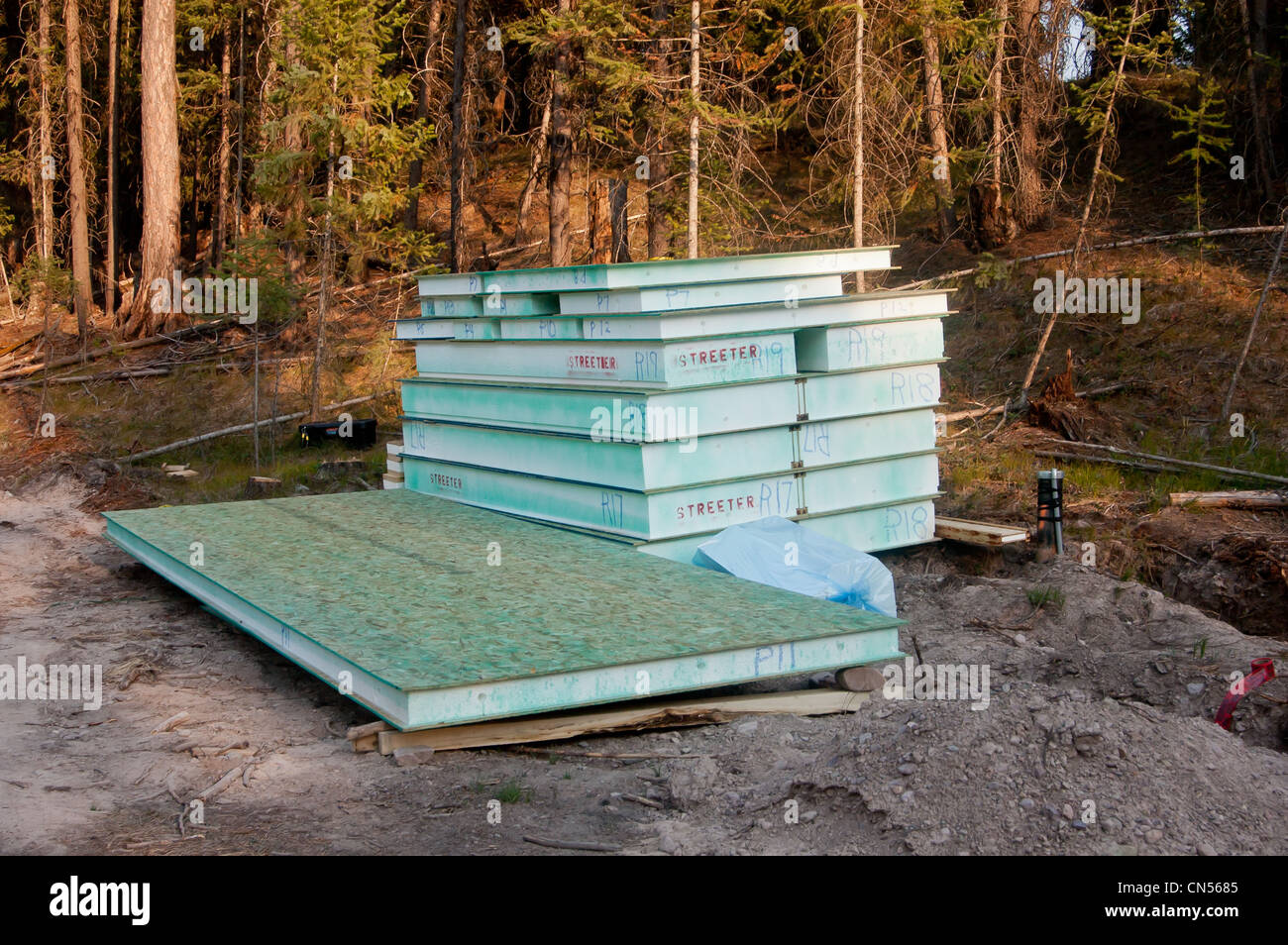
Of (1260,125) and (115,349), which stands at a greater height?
(1260,125)

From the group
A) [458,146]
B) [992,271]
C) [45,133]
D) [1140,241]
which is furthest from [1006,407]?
[45,133]

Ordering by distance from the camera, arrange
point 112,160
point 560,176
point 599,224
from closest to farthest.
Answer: point 560,176
point 599,224
point 112,160

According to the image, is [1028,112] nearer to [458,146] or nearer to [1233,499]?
[1233,499]

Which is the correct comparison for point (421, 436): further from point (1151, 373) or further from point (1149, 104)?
point (1149, 104)

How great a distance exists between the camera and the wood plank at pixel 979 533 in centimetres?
1062

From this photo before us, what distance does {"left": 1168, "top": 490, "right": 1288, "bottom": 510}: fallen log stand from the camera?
37.4 ft

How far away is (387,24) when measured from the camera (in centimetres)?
1923

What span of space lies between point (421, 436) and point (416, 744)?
7.12m

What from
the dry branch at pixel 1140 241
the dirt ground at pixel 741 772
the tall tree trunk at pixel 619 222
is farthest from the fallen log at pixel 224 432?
the dirt ground at pixel 741 772

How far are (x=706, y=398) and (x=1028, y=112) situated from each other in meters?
10.4

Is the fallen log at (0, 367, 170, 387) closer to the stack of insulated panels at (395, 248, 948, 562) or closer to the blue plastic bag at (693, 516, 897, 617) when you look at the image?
the stack of insulated panels at (395, 248, 948, 562)

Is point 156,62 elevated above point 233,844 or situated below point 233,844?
above

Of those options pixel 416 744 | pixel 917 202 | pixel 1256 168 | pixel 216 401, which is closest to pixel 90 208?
pixel 216 401

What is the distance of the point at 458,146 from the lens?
22.3 m
